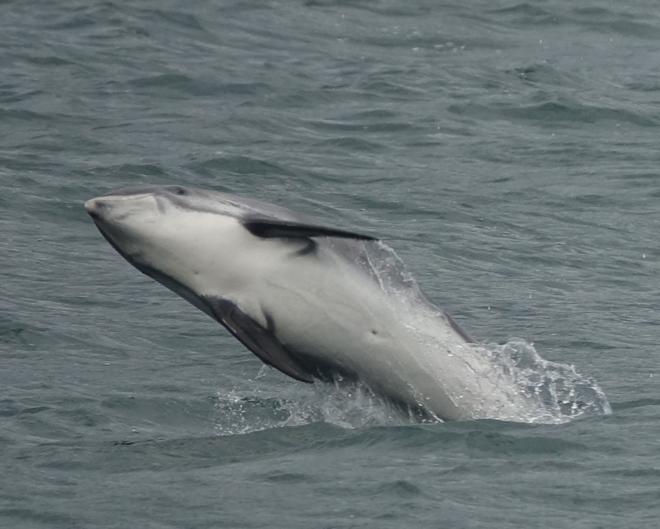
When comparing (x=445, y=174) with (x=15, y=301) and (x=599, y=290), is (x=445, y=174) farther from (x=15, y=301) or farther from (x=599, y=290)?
(x=15, y=301)

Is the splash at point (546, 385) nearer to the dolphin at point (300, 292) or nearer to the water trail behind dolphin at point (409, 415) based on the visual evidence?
the water trail behind dolphin at point (409, 415)

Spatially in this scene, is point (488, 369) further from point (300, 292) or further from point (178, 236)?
point (178, 236)

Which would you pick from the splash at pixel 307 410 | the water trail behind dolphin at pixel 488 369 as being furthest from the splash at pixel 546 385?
the splash at pixel 307 410

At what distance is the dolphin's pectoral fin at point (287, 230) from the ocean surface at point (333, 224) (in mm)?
1115

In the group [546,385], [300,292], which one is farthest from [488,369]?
[300,292]

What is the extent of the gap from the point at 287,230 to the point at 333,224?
688 centimetres

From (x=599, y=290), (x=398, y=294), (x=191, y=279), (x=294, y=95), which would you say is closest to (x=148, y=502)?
(x=191, y=279)

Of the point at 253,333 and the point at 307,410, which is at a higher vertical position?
the point at 253,333

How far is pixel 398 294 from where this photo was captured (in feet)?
34.7

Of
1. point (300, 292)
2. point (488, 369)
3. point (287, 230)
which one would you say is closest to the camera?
point (287, 230)

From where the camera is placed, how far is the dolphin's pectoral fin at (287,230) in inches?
383

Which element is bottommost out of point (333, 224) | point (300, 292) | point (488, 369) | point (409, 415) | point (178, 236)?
point (333, 224)

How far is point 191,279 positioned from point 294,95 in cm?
1197

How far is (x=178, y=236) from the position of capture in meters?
10.1
